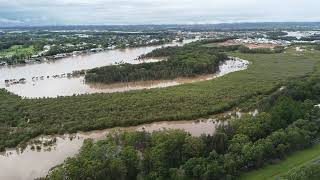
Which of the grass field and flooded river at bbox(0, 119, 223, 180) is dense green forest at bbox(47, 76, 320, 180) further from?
flooded river at bbox(0, 119, 223, 180)

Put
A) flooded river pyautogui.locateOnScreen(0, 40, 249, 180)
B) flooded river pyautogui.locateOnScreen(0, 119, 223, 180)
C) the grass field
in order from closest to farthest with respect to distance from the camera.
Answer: the grass field < flooded river pyautogui.locateOnScreen(0, 119, 223, 180) < flooded river pyautogui.locateOnScreen(0, 40, 249, 180)

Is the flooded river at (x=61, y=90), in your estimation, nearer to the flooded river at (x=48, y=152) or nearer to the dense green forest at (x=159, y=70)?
the flooded river at (x=48, y=152)

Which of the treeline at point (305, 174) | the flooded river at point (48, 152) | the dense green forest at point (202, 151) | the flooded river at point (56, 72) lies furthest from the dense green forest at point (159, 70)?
the treeline at point (305, 174)

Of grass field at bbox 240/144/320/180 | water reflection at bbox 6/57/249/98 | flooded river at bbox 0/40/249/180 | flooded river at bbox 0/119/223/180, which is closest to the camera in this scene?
grass field at bbox 240/144/320/180

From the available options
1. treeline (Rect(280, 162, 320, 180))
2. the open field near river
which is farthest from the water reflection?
treeline (Rect(280, 162, 320, 180))

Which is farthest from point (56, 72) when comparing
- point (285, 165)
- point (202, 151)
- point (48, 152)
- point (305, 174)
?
point (305, 174)

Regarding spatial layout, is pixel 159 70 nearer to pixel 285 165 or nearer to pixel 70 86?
pixel 70 86

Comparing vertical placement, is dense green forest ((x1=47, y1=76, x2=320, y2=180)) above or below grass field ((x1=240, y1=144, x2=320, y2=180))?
above
